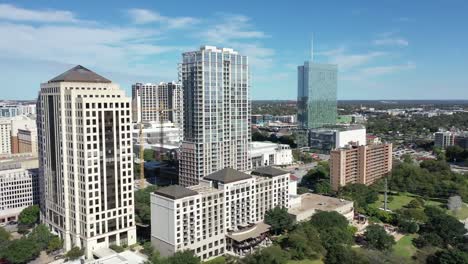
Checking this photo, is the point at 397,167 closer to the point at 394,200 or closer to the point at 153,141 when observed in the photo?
the point at 394,200

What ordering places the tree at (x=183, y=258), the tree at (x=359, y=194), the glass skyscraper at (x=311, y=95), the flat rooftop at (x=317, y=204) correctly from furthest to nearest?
the glass skyscraper at (x=311, y=95) < the tree at (x=359, y=194) < the flat rooftop at (x=317, y=204) < the tree at (x=183, y=258)

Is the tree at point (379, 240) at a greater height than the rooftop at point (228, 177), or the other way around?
the rooftop at point (228, 177)

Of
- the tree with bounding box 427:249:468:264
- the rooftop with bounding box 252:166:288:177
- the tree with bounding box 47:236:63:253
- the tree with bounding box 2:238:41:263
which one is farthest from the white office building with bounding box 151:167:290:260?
the tree with bounding box 427:249:468:264

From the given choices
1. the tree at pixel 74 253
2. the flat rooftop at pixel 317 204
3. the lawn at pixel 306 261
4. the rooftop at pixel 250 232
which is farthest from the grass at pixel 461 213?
the tree at pixel 74 253

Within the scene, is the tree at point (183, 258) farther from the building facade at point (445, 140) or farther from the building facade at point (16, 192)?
the building facade at point (445, 140)

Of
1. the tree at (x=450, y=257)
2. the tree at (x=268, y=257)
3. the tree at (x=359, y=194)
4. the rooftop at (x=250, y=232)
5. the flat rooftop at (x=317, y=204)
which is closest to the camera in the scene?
the tree at (x=450, y=257)

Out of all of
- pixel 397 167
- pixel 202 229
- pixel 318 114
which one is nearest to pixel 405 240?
pixel 202 229
